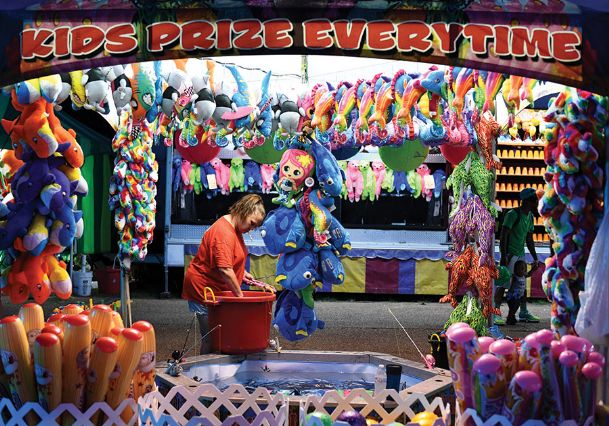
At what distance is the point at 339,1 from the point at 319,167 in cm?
361

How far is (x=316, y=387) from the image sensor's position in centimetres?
577

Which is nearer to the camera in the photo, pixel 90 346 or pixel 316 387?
pixel 90 346

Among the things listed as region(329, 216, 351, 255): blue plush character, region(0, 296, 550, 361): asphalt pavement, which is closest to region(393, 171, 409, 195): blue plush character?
region(0, 296, 550, 361): asphalt pavement

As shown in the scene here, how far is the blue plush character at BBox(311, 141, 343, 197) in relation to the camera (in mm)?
7070

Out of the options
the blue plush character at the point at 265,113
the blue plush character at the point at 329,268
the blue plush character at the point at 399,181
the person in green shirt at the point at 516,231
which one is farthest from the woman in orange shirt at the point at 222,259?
the blue plush character at the point at 399,181

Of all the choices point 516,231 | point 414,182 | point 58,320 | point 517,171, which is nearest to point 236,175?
point 414,182

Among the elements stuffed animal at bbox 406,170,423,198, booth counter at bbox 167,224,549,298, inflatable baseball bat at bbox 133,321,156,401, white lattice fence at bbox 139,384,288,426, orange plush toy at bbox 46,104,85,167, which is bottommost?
booth counter at bbox 167,224,549,298

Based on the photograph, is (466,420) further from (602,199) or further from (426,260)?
(426,260)

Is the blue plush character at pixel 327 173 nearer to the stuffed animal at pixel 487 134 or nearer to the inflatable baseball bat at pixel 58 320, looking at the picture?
the stuffed animal at pixel 487 134

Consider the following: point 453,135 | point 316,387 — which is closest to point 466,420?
point 316,387

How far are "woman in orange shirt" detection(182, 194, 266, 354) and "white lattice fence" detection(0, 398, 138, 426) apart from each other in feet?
9.95

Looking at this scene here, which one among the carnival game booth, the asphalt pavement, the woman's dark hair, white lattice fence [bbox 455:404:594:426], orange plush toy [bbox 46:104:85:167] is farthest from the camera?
the asphalt pavement

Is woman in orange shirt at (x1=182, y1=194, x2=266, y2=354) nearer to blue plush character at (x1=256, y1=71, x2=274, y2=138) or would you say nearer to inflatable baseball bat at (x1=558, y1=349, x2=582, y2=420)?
blue plush character at (x1=256, y1=71, x2=274, y2=138)

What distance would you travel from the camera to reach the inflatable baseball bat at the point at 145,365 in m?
3.51
